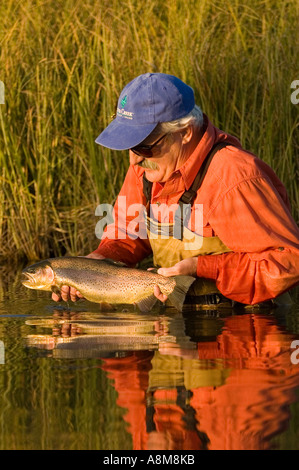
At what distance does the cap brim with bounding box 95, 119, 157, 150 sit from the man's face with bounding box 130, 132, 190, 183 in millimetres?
91

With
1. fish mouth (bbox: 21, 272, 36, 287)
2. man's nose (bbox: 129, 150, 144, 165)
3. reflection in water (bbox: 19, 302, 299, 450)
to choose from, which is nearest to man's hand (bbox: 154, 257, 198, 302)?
reflection in water (bbox: 19, 302, 299, 450)

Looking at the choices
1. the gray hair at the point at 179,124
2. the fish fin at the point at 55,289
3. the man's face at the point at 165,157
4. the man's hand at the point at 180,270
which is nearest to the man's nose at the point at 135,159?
the man's face at the point at 165,157

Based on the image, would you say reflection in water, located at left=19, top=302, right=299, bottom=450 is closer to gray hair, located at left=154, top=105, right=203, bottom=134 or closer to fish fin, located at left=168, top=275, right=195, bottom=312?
fish fin, located at left=168, top=275, right=195, bottom=312

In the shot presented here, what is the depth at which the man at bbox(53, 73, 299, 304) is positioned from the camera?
5.17 meters

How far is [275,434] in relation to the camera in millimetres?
3400

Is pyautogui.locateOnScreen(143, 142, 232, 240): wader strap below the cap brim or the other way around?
below

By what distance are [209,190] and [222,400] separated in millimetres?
1725

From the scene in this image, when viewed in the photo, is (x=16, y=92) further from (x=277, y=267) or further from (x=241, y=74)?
(x=277, y=267)

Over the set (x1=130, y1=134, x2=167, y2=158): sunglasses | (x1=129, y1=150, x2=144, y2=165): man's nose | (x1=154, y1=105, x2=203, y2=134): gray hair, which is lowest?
(x1=129, y1=150, x2=144, y2=165): man's nose

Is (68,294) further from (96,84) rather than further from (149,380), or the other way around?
(96,84)

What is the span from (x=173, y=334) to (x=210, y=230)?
2.07ft

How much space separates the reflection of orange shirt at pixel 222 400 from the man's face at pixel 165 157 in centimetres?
96

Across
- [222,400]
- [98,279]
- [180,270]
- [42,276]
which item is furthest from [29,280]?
[222,400]

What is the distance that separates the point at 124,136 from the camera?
5117mm
